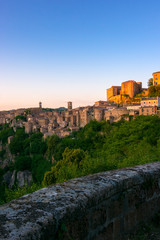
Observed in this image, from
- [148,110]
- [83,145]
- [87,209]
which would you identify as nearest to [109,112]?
[148,110]

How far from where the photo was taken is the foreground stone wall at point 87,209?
6.04ft

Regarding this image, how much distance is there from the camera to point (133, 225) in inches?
117

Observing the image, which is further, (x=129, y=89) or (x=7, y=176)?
(x=129, y=89)

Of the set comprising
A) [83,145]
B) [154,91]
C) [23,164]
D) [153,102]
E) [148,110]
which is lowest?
[23,164]

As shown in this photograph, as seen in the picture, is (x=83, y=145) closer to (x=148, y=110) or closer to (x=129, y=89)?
(x=148, y=110)

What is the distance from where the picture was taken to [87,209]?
92.0 inches

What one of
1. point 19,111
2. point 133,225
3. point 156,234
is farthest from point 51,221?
point 19,111

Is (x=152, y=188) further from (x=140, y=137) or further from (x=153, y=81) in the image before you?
(x=153, y=81)

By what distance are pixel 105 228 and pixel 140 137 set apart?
25.0 metres

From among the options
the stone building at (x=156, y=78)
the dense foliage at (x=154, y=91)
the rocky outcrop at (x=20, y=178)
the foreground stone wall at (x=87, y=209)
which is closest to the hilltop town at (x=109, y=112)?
the stone building at (x=156, y=78)

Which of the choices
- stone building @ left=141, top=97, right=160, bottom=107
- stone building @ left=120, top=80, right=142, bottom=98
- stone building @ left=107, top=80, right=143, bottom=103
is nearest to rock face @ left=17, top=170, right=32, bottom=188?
stone building @ left=141, top=97, right=160, bottom=107

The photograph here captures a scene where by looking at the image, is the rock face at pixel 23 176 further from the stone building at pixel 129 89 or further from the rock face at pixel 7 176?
the stone building at pixel 129 89

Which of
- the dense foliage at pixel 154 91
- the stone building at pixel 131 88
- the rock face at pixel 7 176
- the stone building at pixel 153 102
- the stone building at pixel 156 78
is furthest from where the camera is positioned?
the stone building at pixel 131 88

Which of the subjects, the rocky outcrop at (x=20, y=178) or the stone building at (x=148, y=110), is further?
the stone building at (x=148, y=110)
